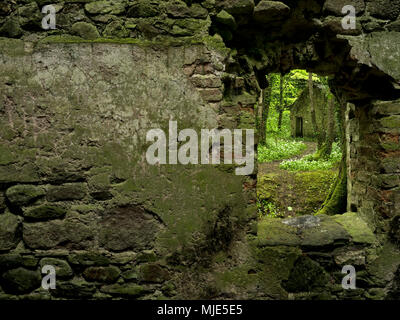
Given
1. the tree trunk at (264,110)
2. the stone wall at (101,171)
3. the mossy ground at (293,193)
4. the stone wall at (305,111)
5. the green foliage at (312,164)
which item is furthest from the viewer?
the stone wall at (305,111)

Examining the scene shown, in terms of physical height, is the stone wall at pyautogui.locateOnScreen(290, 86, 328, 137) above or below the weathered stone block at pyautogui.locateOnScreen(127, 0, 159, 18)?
above

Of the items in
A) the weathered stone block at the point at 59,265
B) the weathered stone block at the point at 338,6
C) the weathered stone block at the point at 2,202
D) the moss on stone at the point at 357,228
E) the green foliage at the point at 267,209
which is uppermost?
the weathered stone block at the point at 338,6

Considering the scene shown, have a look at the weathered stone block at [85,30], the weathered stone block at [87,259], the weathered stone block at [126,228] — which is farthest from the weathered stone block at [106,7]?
the weathered stone block at [87,259]

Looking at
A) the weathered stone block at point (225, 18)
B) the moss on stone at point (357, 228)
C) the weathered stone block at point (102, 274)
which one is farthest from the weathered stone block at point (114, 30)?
the moss on stone at point (357, 228)

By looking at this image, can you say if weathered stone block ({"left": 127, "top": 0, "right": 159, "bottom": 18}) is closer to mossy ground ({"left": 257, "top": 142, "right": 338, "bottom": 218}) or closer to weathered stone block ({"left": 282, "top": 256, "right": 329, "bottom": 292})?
weathered stone block ({"left": 282, "top": 256, "right": 329, "bottom": 292})

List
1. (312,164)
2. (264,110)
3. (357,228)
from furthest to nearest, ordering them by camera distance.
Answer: (264,110) < (312,164) < (357,228)

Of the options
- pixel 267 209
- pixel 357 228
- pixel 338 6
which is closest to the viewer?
pixel 338 6

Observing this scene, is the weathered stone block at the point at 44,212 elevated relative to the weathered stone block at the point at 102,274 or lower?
elevated

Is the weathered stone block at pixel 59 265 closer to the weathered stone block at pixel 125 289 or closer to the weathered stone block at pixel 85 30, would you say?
the weathered stone block at pixel 125 289

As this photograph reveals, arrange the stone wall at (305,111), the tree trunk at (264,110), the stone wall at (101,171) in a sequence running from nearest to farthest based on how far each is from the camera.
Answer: the stone wall at (101,171) < the tree trunk at (264,110) < the stone wall at (305,111)

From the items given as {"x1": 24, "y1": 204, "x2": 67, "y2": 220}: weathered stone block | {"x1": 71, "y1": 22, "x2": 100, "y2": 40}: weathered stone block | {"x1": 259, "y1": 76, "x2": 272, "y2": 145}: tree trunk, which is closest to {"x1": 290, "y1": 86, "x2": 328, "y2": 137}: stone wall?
{"x1": 259, "y1": 76, "x2": 272, "y2": 145}: tree trunk

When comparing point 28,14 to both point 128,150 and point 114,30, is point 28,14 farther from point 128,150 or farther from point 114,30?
point 128,150

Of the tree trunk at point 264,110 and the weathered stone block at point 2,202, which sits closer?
the weathered stone block at point 2,202

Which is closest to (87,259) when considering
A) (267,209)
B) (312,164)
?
(267,209)
